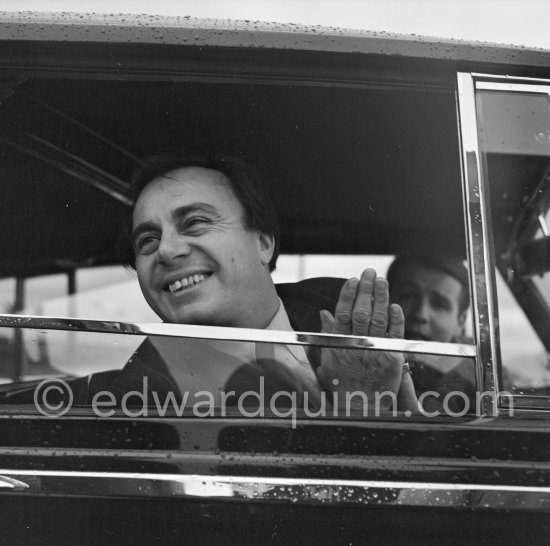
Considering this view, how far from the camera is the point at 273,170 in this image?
7.86 ft

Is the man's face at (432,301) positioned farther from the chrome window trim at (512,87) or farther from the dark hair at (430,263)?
the chrome window trim at (512,87)

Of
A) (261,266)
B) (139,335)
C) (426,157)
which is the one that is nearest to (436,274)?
(426,157)

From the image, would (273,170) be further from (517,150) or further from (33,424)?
(33,424)

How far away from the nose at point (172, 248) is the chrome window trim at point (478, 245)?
2.41 ft

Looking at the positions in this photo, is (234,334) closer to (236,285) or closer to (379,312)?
(379,312)

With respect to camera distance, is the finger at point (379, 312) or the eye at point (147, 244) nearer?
the finger at point (379, 312)

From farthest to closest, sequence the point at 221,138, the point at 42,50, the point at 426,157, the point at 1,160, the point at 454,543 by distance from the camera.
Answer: the point at 426,157, the point at 221,138, the point at 1,160, the point at 42,50, the point at 454,543

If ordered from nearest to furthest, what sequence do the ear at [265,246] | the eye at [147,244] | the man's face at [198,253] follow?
the man's face at [198,253], the eye at [147,244], the ear at [265,246]

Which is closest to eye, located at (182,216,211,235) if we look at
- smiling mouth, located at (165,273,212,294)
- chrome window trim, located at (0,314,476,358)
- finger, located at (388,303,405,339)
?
smiling mouth, located at (165,273,212,294)

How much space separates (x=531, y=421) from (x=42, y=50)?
133 cm

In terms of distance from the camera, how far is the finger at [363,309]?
1.78m

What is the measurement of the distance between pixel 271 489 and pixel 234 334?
0.32 meters

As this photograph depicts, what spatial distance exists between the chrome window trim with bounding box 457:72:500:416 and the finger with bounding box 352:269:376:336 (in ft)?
0.73

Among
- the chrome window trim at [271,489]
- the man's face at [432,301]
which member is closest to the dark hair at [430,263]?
the man's face at [432,301]
